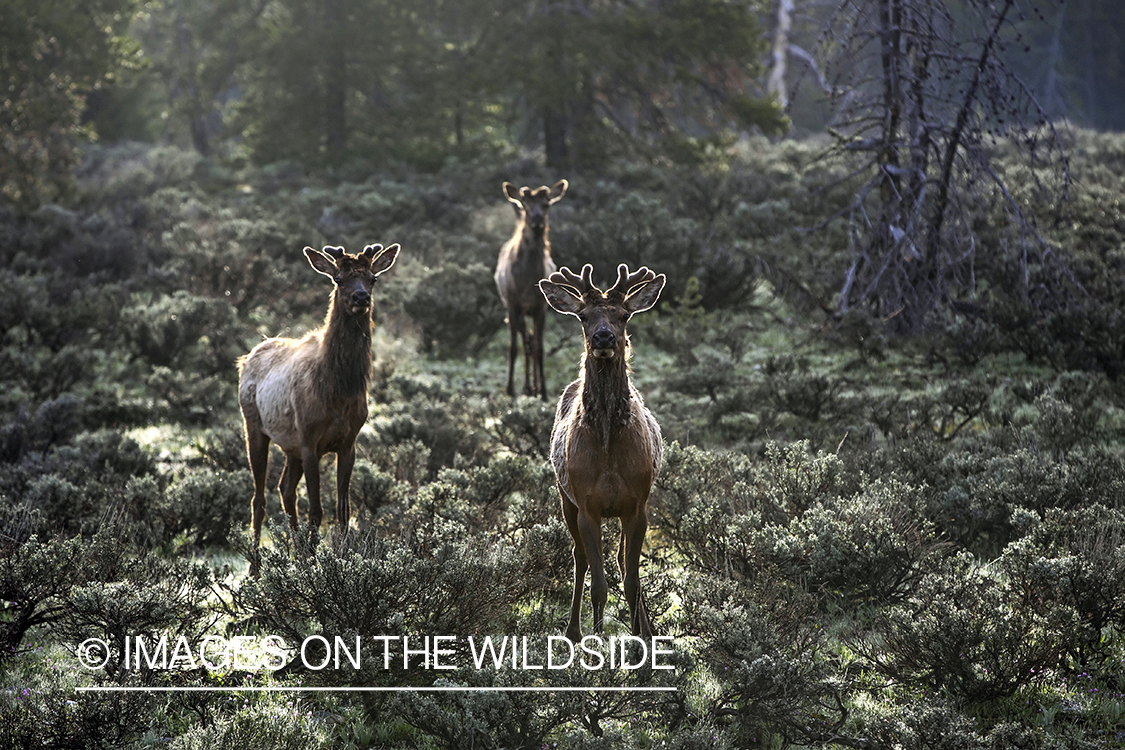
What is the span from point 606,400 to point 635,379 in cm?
739

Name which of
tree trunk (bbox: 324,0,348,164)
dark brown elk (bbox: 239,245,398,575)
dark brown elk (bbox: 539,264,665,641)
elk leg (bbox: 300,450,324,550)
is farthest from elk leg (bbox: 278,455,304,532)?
tree trunk (bbox: 324,0,348,164)

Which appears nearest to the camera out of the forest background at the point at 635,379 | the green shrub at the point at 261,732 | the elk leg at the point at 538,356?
the green shrub at the point at 261,732

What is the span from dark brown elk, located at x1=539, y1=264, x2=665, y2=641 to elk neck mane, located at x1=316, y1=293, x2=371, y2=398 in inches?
75.3

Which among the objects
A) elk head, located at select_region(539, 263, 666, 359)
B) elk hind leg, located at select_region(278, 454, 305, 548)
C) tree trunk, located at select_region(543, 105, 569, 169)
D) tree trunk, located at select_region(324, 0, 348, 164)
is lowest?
elk hind leg, located at select_region(278, 454, 305, 548)

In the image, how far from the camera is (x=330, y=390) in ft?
20.8

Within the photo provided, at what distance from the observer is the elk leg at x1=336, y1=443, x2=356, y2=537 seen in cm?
626

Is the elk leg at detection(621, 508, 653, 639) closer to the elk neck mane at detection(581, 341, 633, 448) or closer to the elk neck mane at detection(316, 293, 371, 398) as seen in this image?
the elk neck mane at detection(581, 341, 633, 448)

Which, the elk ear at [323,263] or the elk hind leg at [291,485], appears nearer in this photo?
the elk ear at [323,263]

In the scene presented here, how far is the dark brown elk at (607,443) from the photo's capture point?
4.83 m

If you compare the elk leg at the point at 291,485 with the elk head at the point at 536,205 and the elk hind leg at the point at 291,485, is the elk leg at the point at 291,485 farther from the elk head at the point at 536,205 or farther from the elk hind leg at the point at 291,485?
the elk head at the point at 536,205

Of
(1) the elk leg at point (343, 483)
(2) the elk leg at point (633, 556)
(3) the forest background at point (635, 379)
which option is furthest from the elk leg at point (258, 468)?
(2) the elk leg at point (633, 556)

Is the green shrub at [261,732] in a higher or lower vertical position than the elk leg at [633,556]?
lower

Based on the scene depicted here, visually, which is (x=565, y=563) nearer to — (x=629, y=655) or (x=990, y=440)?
(x=629, y=655)

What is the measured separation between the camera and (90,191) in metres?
24.1
